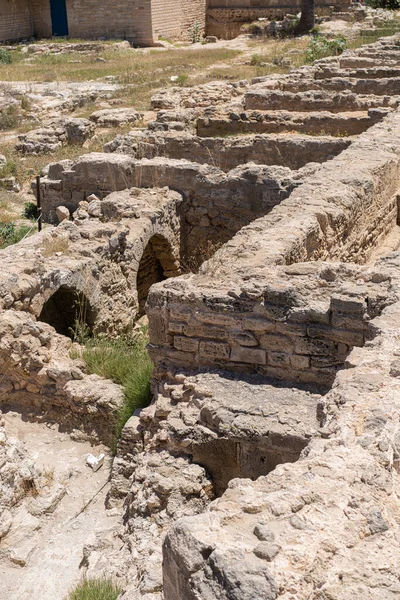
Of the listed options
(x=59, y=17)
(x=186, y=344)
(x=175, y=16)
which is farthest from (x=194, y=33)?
(x=186, y=344)

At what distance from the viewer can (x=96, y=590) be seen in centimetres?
472

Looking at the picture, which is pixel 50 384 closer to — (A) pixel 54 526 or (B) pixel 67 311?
(A) pixel 54 526

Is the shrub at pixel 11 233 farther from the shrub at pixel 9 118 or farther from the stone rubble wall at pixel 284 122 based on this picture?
the shrub at pixel 9 118

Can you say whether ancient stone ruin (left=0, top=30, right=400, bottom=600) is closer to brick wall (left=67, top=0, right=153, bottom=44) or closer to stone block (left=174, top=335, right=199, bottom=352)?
stone block (left=174, top=335, right=199, bottom=352)

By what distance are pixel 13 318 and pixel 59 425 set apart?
1.15 m

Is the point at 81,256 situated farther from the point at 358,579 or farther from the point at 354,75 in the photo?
the point at 354,75

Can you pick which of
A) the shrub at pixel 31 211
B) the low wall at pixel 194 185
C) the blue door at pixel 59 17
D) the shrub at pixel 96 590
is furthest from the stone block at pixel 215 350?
the blue door at pixel 59 17

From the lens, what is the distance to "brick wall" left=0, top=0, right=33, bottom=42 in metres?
33.4

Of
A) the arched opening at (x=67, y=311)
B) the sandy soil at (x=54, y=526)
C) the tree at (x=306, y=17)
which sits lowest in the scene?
the sandy soil at (x=54, y=526)

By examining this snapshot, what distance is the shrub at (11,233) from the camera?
11.3 m

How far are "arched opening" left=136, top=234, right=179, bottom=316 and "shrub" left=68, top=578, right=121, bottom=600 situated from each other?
5.94 meters

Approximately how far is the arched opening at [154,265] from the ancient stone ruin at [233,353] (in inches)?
1.2

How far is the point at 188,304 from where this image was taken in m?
5.64

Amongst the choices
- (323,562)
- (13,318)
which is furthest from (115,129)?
(323,562)
